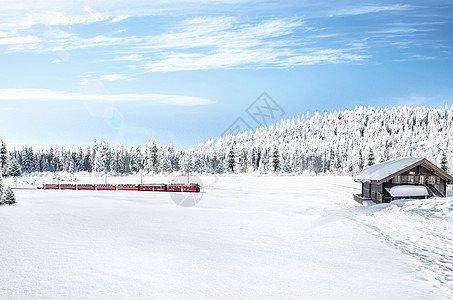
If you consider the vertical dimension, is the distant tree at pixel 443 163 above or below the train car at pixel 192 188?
above

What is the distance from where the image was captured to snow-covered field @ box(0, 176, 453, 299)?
29.8ft

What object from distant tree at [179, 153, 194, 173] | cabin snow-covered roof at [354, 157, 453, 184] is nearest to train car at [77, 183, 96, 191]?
cabin snow-covered roof at [354, 157, 453, 184]

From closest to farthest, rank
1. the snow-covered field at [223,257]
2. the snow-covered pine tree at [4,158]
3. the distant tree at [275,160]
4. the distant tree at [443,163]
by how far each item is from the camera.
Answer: the snow-covered field at [223,257], the distant tree at [443,163], the snow-covered pine tree at [4,158], the distant tree at [275,160]

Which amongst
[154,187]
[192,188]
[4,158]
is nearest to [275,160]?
[192,188]

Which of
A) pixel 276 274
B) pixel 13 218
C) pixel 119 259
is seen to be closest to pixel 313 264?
pixel 276 274

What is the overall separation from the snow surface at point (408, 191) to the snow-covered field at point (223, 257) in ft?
19.5

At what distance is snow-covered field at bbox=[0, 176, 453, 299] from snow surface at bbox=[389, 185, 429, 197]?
19.5ft

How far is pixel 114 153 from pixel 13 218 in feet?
317

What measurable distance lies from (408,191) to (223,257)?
856 inches

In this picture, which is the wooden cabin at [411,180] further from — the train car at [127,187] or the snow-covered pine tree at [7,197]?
the train car at [127,187]

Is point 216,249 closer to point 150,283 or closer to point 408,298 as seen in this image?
point 150,283

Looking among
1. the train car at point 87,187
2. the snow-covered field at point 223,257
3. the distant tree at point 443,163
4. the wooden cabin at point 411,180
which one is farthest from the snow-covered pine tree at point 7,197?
the distant tree at point 443,163

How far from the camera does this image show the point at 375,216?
22.5 meters

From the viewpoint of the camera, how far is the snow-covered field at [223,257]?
9094 millimetres
